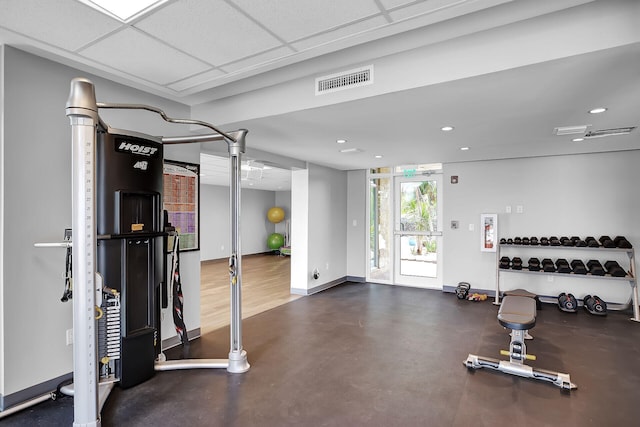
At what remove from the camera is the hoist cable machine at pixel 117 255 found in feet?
6.16

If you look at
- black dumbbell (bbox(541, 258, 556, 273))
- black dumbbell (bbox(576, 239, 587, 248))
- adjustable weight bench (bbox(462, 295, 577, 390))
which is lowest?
adjustable weight bench (bbox(462, 295, 577, 390))

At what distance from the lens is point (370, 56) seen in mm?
2467

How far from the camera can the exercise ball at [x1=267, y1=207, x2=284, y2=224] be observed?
37.4ft

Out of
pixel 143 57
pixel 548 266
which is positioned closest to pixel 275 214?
pixel 548 266

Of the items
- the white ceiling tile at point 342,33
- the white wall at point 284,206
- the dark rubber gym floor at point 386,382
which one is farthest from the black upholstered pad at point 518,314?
the white wall at point 284,206

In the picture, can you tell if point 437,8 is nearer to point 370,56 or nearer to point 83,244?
point 370,56

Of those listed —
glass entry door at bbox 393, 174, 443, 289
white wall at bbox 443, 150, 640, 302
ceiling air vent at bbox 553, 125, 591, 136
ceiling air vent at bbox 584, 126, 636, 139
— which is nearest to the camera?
ceiling air vent at bbox 553, 125, 591, 136

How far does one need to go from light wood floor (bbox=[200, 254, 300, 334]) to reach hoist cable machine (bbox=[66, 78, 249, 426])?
136cm

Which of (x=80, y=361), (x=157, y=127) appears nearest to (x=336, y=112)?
(x=157, y=127)

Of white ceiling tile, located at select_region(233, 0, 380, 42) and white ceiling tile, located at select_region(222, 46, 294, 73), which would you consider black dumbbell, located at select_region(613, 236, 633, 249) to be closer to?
white ceiling tile, located at select_region(233, 0, 380, 42)

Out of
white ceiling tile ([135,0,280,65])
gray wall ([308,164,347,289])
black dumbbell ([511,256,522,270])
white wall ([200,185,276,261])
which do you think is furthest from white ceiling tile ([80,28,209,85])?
white wall ([200,185,276,261])

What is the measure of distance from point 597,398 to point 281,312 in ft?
11.0

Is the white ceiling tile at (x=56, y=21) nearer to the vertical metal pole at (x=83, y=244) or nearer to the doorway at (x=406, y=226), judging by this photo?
the vertical metal pole at (x=83, y=244)

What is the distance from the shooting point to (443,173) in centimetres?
596
